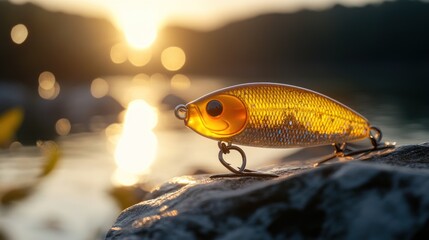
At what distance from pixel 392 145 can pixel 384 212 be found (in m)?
0.84

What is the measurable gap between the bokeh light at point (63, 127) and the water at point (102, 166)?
27.1 inches

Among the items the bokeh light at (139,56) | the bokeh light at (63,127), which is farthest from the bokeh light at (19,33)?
the bokeh light at (139,56)

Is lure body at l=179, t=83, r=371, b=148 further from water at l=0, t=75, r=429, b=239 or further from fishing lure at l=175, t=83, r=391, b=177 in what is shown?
water at l=0, t=75, r=429, b=239

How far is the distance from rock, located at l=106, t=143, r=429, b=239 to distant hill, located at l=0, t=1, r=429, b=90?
78.9 feet

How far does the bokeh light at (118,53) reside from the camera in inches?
1943

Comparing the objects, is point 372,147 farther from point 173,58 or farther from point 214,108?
point 173,58

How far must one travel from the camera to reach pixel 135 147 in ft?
41.7

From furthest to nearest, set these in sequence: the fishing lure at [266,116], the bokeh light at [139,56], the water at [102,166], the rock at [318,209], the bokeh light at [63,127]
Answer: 1. the bokeh light at [139,56]
2. the bokeh light at [63,127]
3. the water at [102,166]
4. the fishing lure at [266,116]
5. the rock at [318,209]

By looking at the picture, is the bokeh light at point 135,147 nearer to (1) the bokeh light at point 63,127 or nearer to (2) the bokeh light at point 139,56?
(1) the bokeh light at point 63,127

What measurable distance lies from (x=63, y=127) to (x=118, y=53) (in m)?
38.3

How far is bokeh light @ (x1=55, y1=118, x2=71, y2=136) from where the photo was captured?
13.9m

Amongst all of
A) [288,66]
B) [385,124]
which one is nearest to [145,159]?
[385,124]

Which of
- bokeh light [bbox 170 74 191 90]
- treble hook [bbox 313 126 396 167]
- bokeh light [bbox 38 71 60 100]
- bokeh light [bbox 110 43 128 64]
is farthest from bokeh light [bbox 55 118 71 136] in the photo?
bokeh light [bbox 110 43 128 64]

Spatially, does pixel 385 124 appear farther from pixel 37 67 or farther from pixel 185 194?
pixel 37 67
